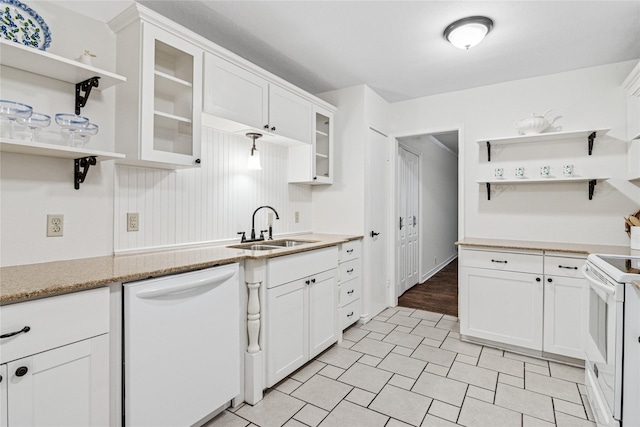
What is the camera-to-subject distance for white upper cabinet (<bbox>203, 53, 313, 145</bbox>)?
2.12m

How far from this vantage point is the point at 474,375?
7.53ft

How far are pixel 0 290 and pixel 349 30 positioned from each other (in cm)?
238

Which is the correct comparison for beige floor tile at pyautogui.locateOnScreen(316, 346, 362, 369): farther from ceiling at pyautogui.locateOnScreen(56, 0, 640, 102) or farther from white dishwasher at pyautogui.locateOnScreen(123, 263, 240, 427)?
ceiling at pyautogui.locateOnScreen(56, 0, 640, 102)

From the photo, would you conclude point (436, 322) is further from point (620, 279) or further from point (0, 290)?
point (0, 290)

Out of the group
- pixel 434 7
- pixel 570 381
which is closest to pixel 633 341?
pixel 570 381

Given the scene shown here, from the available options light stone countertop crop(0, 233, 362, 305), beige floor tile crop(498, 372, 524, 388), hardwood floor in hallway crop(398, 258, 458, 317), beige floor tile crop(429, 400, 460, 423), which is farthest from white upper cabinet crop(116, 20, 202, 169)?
hardwood floor in hallway crop(398, 258, 458, 317)

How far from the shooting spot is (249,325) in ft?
6.43

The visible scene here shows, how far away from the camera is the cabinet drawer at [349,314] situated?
2943 millimetres

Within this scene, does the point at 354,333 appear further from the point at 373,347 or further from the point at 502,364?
the point at 502,364

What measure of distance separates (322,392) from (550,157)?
2.86m

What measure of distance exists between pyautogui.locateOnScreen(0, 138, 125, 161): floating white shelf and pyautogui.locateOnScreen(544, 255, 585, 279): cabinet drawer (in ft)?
9.97

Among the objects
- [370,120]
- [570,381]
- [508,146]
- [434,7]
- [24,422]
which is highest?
[434,7]

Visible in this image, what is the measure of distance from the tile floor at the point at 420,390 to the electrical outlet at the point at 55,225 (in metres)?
1.32

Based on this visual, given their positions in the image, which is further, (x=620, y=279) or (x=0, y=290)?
(x=620, y=279)
